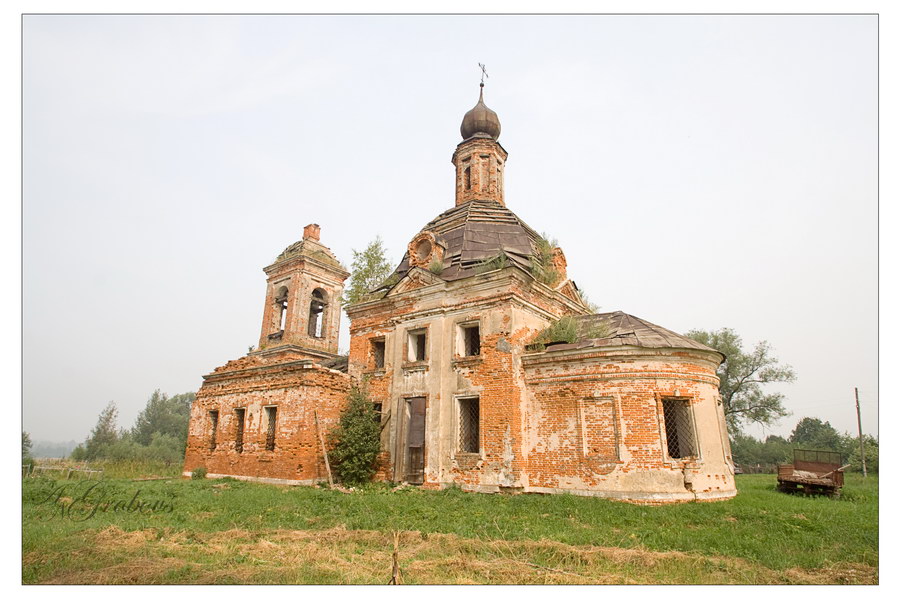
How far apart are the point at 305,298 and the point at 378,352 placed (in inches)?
263

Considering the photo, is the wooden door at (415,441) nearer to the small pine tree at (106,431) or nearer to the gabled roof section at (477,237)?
the gabled roof section at (477,237)

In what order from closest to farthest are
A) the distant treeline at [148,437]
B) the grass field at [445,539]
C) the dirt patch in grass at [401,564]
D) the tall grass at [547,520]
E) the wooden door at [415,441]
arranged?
the dirt patch in grass at [401,564], the grass field at [445,539], the tall grass at [547,520], the wooden door at [415,441], the distant treeline at [148,437]

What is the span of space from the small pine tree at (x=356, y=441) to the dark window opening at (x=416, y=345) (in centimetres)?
199

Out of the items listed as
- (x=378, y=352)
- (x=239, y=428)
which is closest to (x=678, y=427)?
(x=378, y=352)

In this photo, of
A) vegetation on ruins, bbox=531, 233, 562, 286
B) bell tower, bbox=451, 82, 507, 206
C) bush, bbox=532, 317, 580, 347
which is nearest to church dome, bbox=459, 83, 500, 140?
bell tower, bbox=451, 82, 507, 206

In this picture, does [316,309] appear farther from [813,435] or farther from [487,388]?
[813,435]

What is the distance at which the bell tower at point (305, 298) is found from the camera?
2203cm

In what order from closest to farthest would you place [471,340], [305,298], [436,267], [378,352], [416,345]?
[471,340]
[416,345]
[436,267]
[378,352]
[305,298]

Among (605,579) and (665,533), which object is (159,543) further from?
(665,533)

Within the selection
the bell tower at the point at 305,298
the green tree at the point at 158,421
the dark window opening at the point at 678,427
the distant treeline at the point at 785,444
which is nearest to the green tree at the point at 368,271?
the bell tower at the point at 305,298

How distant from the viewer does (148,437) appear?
64.9 meters

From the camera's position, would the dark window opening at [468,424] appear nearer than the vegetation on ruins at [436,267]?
Yes

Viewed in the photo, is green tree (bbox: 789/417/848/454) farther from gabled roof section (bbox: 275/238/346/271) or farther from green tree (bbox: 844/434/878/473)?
gabled roof section (bbox: 275/238/346/271)

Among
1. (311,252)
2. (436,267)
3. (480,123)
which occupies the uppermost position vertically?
(480,123)
